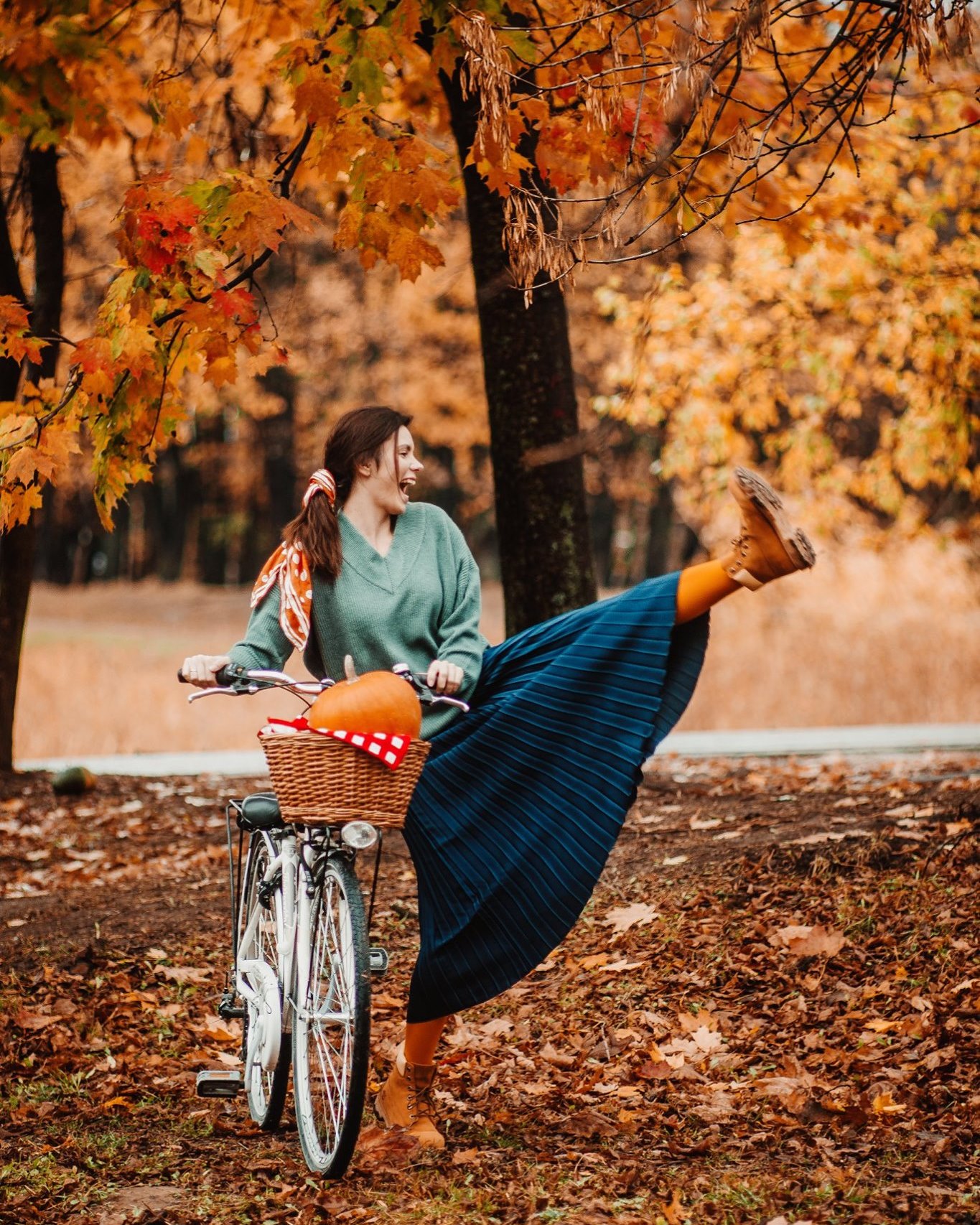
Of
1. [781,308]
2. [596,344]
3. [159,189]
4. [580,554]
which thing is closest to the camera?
[159,189]

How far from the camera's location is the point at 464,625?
3.87 m

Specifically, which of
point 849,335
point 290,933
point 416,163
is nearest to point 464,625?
point 290,933

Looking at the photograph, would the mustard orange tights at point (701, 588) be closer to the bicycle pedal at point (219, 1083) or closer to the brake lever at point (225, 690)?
the brake lever at point (225, 690)

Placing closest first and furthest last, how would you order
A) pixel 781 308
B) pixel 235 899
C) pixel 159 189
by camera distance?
pixel 235 899
pixel 159 189
pixel 781 308

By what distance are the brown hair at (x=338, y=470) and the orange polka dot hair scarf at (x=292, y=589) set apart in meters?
0.03

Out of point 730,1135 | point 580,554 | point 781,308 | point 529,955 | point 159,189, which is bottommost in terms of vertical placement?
point 730,1135

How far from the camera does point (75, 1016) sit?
16.7 feet

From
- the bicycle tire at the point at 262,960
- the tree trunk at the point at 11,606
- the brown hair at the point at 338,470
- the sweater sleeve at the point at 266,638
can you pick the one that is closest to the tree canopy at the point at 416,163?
the brown hair at the point at 338,470

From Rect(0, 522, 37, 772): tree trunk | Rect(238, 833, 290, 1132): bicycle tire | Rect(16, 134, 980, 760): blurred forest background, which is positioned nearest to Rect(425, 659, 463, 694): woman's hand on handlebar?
Rect(238, 833, 290, 1132): bicycle tire

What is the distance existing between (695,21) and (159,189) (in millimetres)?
1815

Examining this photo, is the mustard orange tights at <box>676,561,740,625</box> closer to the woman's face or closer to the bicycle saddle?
the woman's face

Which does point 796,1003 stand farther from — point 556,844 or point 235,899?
point 235,899

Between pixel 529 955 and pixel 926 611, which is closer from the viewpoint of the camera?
pixel 529 955

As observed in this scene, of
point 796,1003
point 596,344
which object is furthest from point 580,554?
point 596,344
